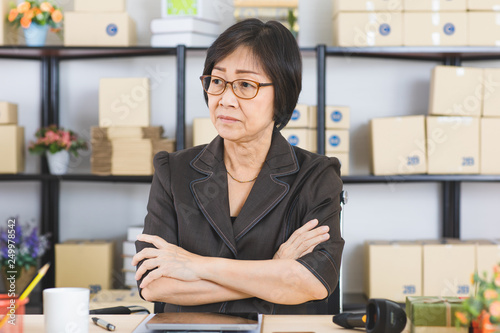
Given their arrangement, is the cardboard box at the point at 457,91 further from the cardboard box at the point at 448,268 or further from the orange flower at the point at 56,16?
the orange flower at the point at 56,16

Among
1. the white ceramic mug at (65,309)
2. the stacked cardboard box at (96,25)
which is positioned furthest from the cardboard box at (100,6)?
the white ceramic mug at (65,309)

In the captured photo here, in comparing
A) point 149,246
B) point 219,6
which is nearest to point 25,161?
point 219,6

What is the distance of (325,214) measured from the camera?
1.52 metres

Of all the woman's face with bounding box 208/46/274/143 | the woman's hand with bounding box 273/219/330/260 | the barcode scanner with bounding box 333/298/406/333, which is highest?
the woman's face with bounding box 208/46/274/143

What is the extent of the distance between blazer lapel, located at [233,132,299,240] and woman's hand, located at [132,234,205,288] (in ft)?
0.56

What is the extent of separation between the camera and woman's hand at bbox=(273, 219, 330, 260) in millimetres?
1458

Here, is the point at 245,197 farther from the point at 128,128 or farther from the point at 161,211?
the point at 128,128

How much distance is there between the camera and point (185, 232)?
5.04 feet

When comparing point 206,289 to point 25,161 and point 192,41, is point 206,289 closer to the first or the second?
point 192,41

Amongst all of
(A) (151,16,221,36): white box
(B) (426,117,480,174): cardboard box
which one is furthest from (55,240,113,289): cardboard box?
(B) (426,117,480,174): cardboard box

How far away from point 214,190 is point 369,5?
5.07ft

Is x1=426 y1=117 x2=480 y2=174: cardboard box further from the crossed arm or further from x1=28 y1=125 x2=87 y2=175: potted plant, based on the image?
x1=28 y1=125 x2=87 y2=175: potted plant

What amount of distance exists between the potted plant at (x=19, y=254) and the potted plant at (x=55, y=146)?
0.35m

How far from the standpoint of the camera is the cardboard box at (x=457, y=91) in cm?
269
